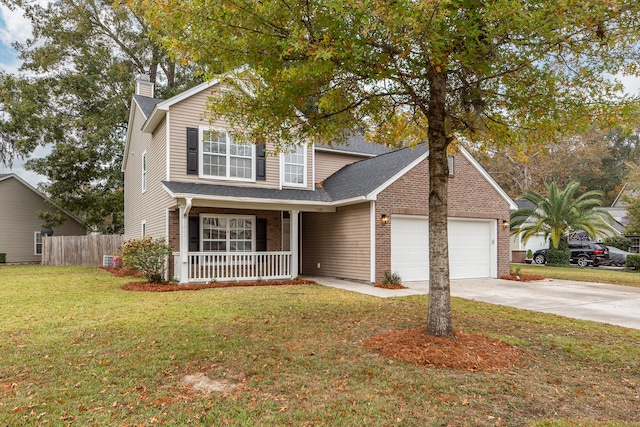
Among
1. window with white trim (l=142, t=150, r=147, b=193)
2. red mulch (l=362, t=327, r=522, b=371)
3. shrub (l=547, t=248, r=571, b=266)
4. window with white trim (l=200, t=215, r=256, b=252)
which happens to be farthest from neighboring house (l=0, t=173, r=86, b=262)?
shrub (l=547, t=248, r=571, b=266)

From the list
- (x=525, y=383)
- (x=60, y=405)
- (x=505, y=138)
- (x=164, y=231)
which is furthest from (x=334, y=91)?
(x=164, y=231)

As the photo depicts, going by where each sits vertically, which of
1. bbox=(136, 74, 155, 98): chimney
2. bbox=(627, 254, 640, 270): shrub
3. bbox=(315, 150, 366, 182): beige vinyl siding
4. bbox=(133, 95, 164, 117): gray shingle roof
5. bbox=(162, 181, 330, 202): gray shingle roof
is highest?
bbox=(136, 74, 155, 98): chimney

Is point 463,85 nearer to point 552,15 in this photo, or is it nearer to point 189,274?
point 552,15

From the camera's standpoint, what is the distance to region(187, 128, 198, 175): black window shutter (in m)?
13.0

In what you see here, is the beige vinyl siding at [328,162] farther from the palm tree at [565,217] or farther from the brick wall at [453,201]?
the palm tree at [565,217]

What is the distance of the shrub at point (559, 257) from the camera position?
20.8 m

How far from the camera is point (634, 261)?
65.2 feet

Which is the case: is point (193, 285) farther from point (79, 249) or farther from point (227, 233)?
point (79, 249)

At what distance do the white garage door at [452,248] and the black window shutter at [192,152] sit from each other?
258 inches

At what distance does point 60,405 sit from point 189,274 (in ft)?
28.7

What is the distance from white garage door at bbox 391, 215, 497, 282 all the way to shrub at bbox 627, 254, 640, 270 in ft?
34.0

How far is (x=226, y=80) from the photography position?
6164 millimetres

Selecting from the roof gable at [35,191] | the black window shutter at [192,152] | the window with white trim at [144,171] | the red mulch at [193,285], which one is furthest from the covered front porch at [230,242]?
the roof gable at [35,191]

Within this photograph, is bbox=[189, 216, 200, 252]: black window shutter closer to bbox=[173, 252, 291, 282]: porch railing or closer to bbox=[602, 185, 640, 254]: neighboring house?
bbox=[173, 252, 291, 282]: porch railing
